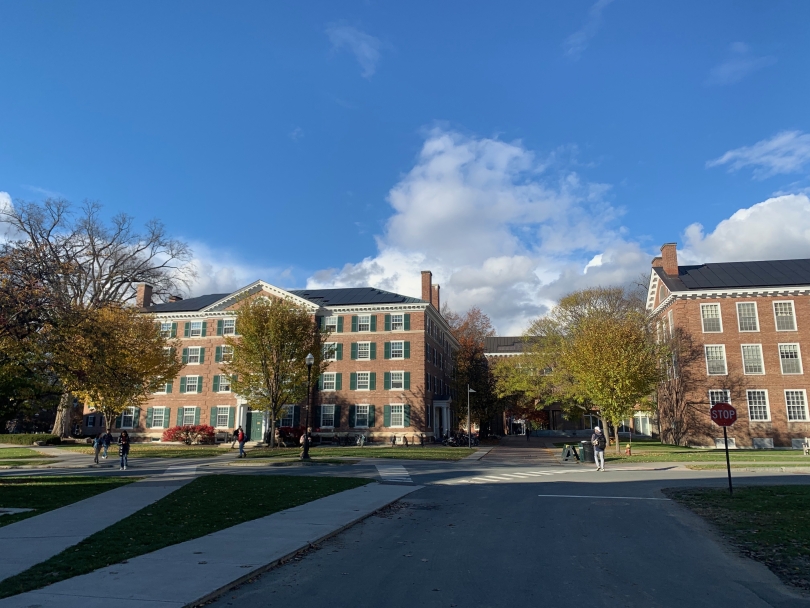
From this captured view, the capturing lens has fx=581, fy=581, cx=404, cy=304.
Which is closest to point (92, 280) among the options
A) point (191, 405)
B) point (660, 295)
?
point (191, 405)

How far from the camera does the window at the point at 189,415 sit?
4831 centimetres

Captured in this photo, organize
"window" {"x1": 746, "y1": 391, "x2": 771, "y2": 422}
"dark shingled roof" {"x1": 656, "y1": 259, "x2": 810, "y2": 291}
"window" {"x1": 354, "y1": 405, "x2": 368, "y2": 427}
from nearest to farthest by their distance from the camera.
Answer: "window" {"x1": 746, "y1": 391, "x2": 771, "y2": 422} → "dark shingled roof" {"x1": 656, "y1": 259, "x2": 810, "y2": 291} → "window" {"x1": 354, "y1": 405, "x2": 368, "y2": 427}

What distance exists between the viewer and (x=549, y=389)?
4659 centimetres

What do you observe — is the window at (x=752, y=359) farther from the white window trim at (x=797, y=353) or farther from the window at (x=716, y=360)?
the window at (x=716, y=360)

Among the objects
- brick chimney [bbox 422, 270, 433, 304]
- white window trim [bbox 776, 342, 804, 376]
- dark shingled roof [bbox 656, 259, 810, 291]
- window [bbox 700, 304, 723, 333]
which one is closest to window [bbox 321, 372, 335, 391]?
brick chimney [bbox 422, 270, 433, 304]

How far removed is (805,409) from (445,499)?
1453 inches

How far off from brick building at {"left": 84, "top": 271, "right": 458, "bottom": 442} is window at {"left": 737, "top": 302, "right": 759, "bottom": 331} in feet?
75.6

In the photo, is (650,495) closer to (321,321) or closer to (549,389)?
(549,389)

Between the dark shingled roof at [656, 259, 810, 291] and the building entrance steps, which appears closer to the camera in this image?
the building entrance steps

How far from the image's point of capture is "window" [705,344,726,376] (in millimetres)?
41906

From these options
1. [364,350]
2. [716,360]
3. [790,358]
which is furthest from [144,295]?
[790,358]

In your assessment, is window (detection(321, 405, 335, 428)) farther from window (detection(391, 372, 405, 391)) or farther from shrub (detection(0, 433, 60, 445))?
shrub (detection(0, 433, 60, 445))

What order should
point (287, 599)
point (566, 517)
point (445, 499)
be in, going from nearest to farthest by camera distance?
point (287, 599) < point (566, 517) < point (445, 499)

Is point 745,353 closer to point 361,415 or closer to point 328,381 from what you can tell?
point 361,415
